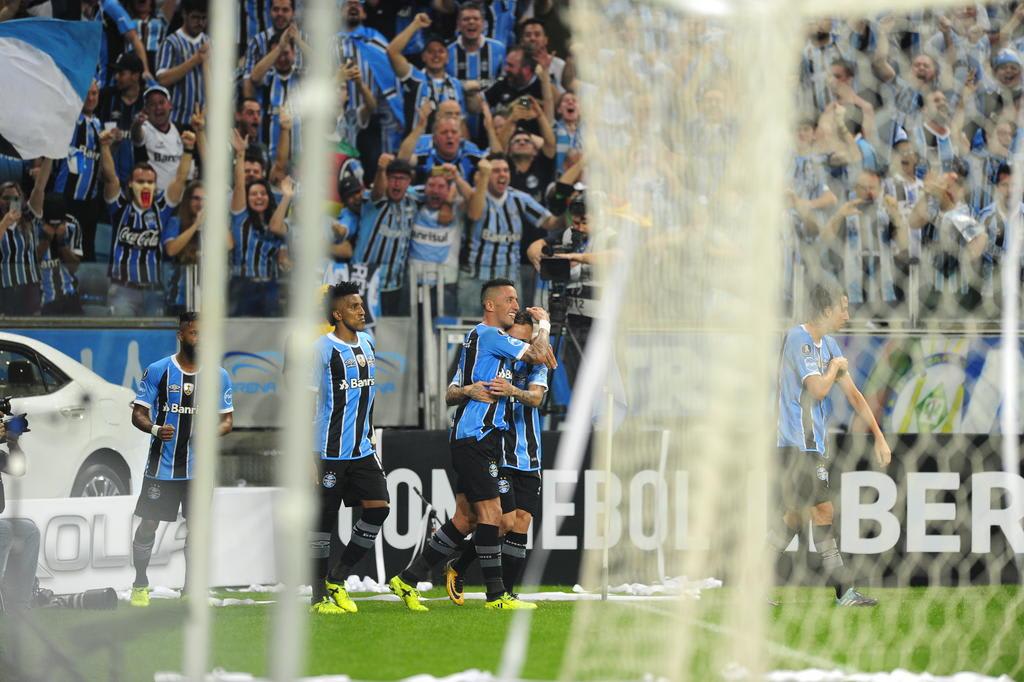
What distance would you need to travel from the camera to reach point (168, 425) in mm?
8609

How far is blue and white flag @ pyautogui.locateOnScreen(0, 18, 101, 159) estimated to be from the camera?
11.2 m

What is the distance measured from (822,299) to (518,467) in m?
2.14

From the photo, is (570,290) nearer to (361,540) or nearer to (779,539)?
(779,539)

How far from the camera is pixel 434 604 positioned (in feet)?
28.9

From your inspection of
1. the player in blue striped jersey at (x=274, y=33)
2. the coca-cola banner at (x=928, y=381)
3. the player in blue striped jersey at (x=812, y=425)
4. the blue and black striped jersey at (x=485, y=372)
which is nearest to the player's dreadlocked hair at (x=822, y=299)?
the player in blue striped jersey at (x=812, y=425)

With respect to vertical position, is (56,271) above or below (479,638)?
above

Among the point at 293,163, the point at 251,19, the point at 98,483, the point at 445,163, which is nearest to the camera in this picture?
the point at 98,483

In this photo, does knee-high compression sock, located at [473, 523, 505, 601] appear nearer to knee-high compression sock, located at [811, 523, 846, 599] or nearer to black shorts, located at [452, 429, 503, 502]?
black shorts, located at [452, 429, 503, 502]

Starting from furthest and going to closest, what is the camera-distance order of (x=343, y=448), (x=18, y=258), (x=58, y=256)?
(x=58, y=256) → (x=18, y=258) → (x=343, y=448)

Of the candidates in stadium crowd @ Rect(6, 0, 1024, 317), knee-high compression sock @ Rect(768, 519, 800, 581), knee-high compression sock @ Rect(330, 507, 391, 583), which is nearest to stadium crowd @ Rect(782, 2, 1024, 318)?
stadium crowd @ Rect(6, 0, 1024, 317)

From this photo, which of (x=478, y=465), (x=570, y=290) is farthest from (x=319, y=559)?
(x=570, y=290)

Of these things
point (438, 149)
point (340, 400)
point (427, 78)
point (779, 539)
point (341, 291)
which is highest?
point (427, 78)

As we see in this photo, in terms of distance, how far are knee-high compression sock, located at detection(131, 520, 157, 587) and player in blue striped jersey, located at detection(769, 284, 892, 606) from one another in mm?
3867

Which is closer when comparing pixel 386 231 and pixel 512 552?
pixel 512 552
